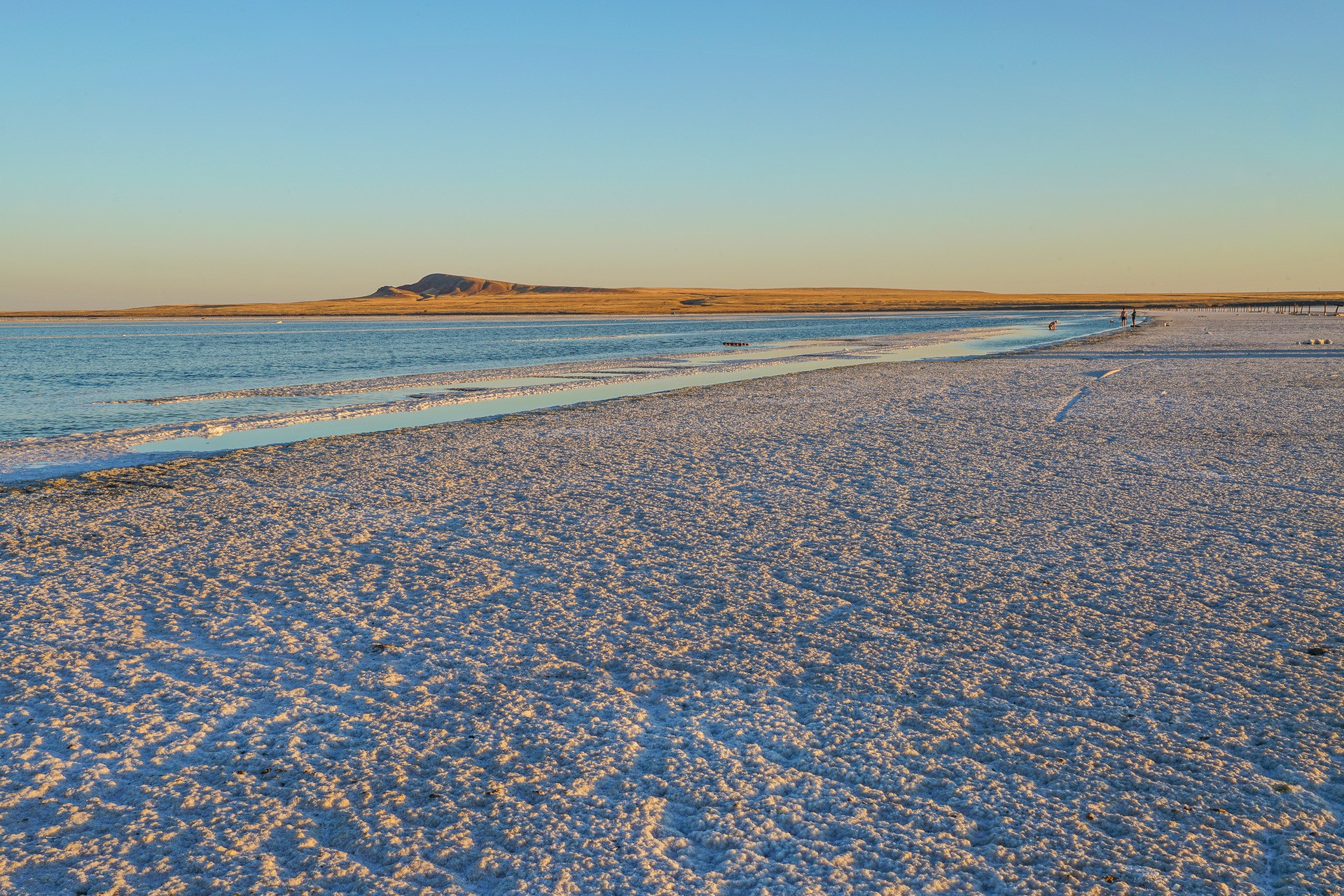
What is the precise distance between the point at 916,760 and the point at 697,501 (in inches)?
206

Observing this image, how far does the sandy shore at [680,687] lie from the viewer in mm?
3252

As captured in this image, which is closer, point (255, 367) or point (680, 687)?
point (680, 687)

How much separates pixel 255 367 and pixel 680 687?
35948 mm

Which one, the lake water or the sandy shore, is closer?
the sandy shore

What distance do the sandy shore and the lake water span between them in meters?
7.14

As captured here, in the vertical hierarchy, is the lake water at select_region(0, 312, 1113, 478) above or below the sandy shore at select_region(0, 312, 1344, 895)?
above

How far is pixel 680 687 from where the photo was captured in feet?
15.2

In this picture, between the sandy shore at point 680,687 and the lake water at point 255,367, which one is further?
the lake water at point 255,367

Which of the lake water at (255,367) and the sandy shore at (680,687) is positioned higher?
the lake water at (255,367)

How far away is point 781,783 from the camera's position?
370 centimetres

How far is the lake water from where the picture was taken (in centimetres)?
1712

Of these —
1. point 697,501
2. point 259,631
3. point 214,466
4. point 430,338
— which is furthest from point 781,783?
point 430,338

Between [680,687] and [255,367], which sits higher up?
[255,367]

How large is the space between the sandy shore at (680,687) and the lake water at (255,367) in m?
7.14
